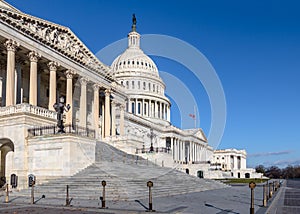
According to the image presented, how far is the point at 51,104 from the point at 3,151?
9.89 metres

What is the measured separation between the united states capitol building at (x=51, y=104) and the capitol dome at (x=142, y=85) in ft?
115

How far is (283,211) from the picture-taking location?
19703mm

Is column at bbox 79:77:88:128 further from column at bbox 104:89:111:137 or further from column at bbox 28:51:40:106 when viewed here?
column at bbox 28:51:40:106

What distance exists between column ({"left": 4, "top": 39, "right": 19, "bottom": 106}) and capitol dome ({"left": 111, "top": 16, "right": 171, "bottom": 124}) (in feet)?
279

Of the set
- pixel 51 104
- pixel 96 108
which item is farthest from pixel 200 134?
pixel 51 104

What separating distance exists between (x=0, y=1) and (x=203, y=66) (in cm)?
2785

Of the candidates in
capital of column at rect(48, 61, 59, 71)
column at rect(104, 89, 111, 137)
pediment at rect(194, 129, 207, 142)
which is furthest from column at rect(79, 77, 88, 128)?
pediment at rect(194, 129, 207, 142)

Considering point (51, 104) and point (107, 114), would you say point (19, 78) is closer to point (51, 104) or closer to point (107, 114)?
point (51, 104)

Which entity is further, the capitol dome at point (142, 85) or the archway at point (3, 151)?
the capitol dome at point (142, 85)

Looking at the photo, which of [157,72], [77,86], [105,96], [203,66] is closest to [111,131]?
[105,96]

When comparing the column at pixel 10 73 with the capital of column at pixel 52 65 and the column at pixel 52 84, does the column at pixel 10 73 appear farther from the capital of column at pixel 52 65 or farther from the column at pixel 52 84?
the column at pixel 52 84

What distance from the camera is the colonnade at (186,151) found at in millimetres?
118625

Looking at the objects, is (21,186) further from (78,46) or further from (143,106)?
(143,106)

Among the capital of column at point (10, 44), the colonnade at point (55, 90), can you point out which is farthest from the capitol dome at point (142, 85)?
the capital of column at point (10, 44)
